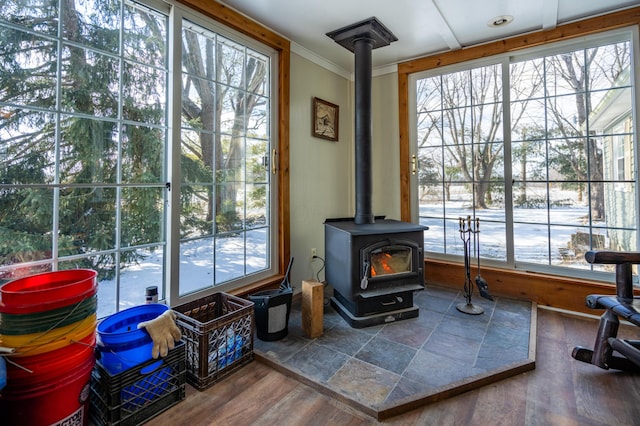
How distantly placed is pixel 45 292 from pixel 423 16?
3.00m

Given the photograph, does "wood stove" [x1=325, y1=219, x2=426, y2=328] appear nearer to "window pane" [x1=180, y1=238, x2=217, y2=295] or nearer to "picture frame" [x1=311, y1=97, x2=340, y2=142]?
"window pane" [x1=180, y1=238, x2=217, y2=295]

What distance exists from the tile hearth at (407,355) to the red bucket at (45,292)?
3.37ft

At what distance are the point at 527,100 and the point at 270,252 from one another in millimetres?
2752

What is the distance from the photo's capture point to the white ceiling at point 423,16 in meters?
2.30

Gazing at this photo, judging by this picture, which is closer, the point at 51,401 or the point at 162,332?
the point at 51,401

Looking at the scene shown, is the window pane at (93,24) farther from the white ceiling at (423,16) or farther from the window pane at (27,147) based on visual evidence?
the white ceiling at (423,16)

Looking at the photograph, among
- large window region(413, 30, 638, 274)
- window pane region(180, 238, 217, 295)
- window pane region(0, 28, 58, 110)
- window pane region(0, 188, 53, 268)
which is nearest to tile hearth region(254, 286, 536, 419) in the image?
window pane region(180, 238, 217, 295)

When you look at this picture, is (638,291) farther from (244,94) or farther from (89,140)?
(89,140)

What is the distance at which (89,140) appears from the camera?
5.53ft

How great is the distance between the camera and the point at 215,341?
5.57 feet

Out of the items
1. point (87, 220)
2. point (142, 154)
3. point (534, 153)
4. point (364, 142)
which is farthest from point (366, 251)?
point (534, 153)

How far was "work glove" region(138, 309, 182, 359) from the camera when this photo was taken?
145 centimetres

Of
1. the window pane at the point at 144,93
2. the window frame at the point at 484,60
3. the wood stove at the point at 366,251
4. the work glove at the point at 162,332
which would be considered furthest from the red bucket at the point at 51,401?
the window frame at the point at 484,60

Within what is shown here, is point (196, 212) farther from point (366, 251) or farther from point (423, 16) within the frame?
point (423, 16)
